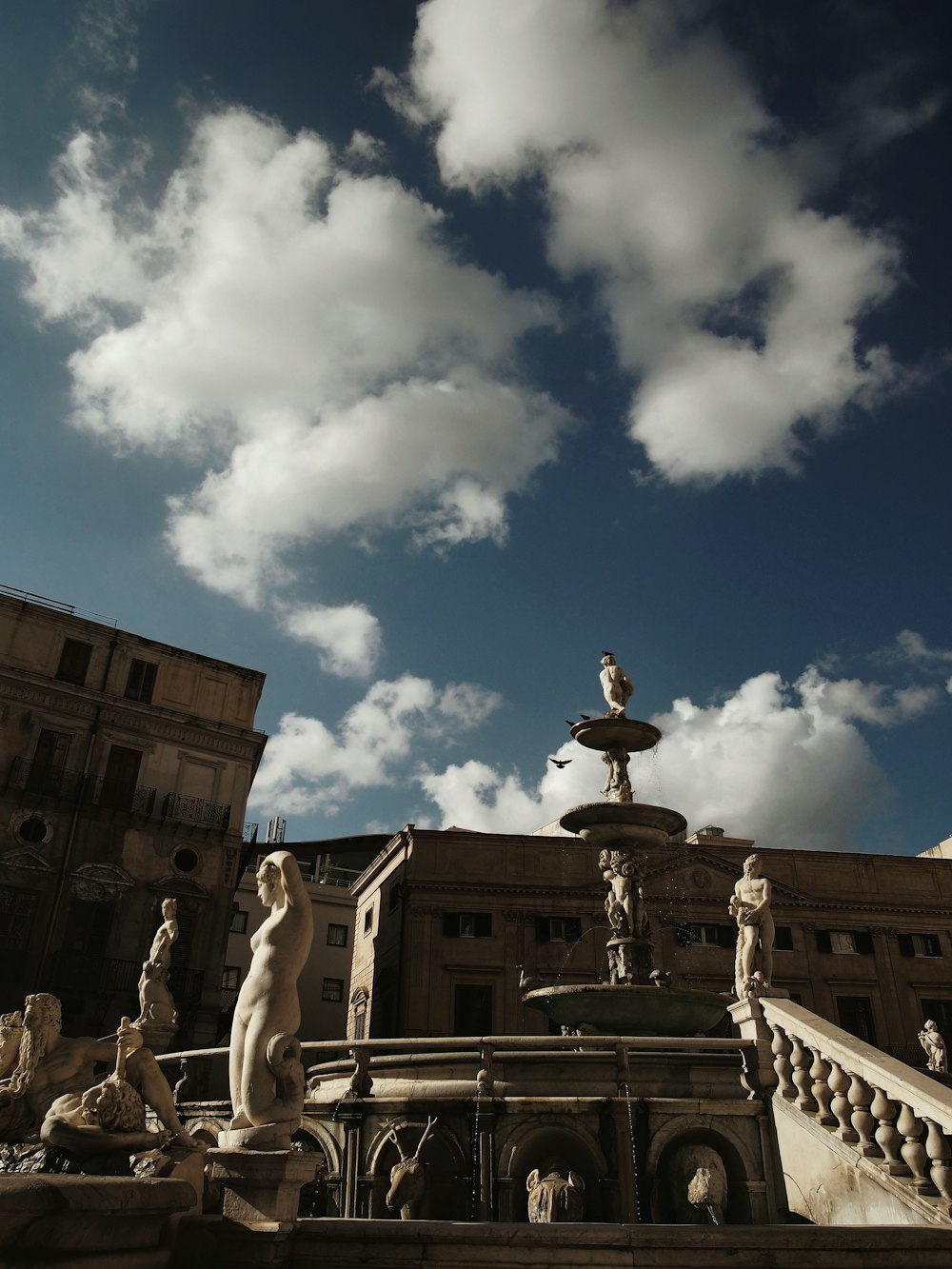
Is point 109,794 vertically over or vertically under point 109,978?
over

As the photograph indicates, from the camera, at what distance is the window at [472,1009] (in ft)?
110

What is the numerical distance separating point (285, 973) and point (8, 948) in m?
23.0

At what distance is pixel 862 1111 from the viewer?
8500mm

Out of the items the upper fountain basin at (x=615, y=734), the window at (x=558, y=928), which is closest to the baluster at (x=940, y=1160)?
the upper fountain basin at (x=615, y=734)

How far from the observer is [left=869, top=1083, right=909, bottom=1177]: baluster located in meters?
7.88

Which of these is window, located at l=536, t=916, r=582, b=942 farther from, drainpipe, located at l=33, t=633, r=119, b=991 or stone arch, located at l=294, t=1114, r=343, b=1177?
stone arch, located at l=294, t=1114, r=343, b=1177

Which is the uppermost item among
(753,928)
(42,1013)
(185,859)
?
(185,859)

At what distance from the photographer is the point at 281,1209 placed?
17.4 ft

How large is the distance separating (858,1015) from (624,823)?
2702 centimetres

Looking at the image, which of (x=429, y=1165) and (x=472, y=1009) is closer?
(x=429, y=1165)

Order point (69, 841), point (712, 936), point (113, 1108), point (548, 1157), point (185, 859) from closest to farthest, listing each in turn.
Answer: point (113, 1108) → point (548, 1157) → point (69, 841) → point (185, 859) → point (712, 936)

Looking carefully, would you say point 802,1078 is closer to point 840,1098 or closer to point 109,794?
point 840,1098

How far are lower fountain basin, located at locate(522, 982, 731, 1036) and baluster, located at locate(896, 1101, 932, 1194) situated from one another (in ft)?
13.2

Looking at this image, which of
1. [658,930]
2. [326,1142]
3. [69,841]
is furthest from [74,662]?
[326,1142]
